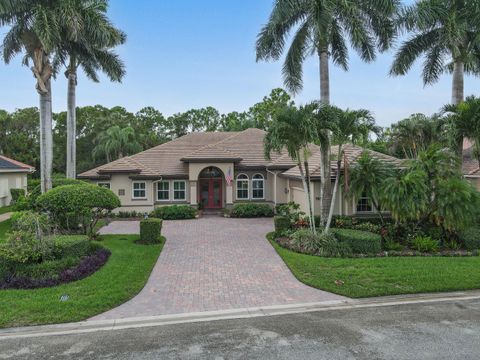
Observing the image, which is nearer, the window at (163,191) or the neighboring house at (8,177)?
the window at (163,191)

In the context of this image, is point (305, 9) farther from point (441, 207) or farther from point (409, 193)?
point (441, 207)

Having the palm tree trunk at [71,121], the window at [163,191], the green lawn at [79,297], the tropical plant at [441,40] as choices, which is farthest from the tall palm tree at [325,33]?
the palm tree trunk at [71,121]

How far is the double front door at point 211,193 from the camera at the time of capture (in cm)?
2397

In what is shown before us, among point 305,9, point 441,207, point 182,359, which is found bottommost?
point 182,359

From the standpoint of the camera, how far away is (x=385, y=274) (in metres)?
10.1

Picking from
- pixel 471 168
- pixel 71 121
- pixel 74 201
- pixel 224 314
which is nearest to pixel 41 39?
pixel 71 121

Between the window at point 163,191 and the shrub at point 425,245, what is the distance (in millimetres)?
15432

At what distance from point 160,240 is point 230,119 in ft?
128

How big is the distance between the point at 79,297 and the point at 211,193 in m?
16.0

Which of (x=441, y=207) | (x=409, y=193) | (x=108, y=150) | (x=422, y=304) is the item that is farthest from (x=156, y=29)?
(x=108, y=150)

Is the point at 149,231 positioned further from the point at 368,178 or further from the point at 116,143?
the point at 116,143

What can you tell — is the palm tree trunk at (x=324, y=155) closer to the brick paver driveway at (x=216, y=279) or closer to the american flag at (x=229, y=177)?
the brick paver driveway at (x=216, y=279)

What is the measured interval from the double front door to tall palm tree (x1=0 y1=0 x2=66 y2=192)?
9.55 meters

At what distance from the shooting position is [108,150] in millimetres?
36406
